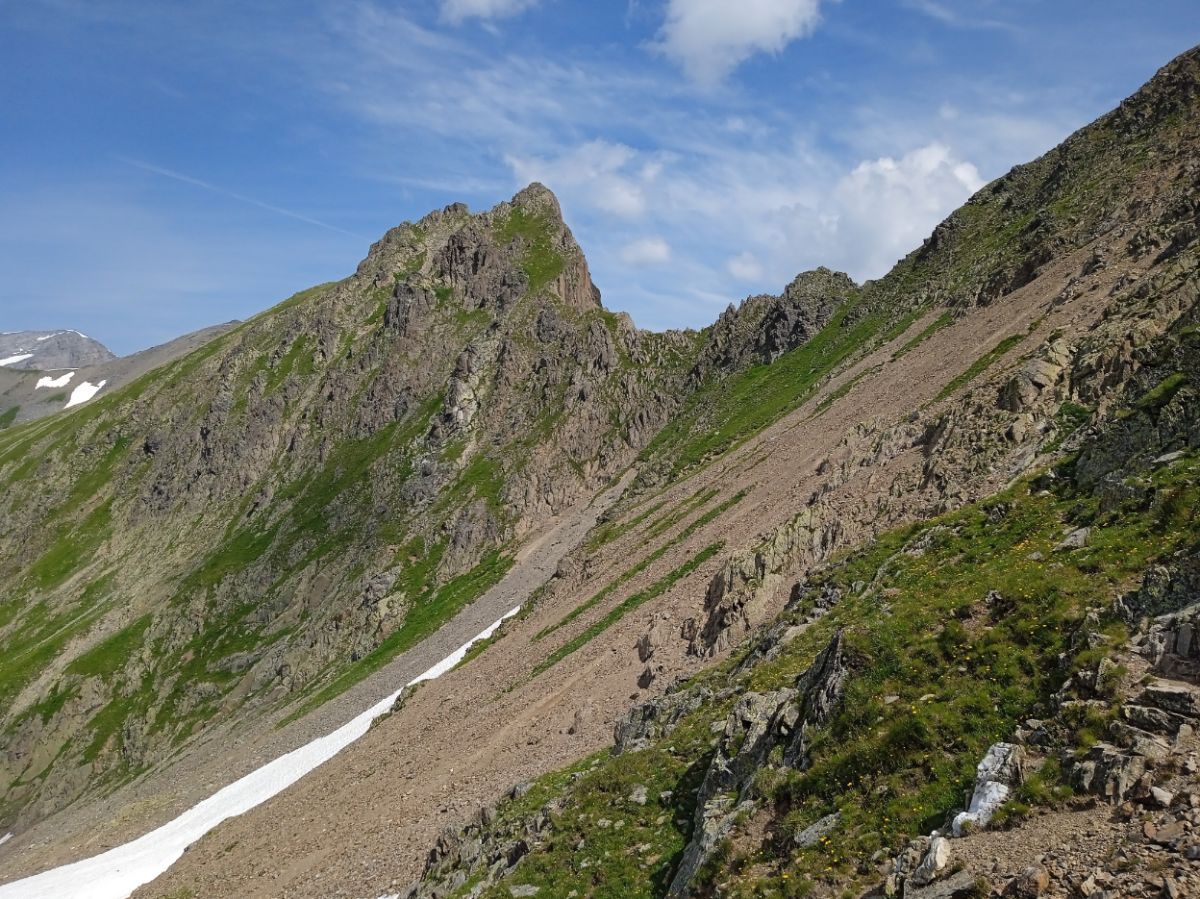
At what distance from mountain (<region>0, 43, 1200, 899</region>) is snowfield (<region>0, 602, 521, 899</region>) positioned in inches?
144

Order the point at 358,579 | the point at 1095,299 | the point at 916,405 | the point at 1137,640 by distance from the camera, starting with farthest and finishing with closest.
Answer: the point at 358,579 → the point at 916,405 → the point at 1095,299 → the point at 1137,640

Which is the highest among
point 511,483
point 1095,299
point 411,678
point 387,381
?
point 387,381

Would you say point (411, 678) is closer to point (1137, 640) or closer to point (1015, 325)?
point (1015, 325)

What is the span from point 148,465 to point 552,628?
446ft

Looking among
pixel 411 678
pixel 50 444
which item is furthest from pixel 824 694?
pixel 50 444

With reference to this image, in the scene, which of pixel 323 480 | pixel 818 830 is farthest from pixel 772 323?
pixel 818 830

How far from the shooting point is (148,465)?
154750 millimetres

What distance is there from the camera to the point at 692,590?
1569 inches

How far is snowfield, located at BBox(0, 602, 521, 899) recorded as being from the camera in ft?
159

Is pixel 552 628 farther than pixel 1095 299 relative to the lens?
Yes

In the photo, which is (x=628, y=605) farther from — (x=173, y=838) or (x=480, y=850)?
(x=173, y=838)

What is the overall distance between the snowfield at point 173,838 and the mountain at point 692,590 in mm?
3653

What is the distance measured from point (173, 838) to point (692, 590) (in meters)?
39.5

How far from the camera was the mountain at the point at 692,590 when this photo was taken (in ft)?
45.5
